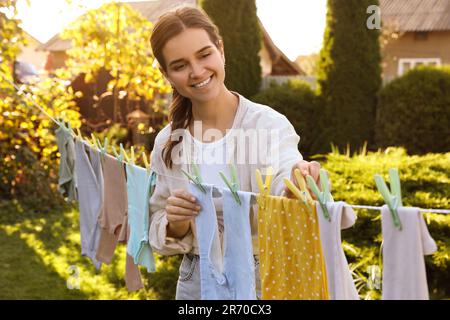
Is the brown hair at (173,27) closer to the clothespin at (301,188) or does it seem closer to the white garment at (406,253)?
the clothespin at (301,188)

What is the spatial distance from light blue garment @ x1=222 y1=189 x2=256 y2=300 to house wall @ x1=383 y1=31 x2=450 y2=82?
11623 millimetres

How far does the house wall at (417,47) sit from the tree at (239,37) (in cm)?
566

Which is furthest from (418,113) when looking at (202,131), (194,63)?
(194,63)

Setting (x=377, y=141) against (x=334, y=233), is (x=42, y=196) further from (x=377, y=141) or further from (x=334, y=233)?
(x=334, y=233)

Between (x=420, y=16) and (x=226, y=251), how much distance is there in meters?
11.4

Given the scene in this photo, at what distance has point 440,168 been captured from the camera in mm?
4070

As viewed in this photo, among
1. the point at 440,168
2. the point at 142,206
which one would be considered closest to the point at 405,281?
the point at 142,206

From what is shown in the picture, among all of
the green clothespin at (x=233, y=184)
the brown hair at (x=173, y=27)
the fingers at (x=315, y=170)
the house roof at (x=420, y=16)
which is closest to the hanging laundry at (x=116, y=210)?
the brown hair at (x=173, y=27)

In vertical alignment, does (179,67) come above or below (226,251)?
above

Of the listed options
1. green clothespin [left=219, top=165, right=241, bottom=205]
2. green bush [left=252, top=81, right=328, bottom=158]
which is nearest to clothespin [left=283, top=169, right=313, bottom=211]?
green clothespin [left=219, top=165, right=241, bottom=205]

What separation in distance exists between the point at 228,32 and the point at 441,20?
6106 millimetres

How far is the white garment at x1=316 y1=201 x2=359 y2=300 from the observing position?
3.48 feet

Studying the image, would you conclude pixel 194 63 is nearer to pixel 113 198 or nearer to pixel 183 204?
pixel 183 204

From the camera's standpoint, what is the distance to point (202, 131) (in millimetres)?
1539
